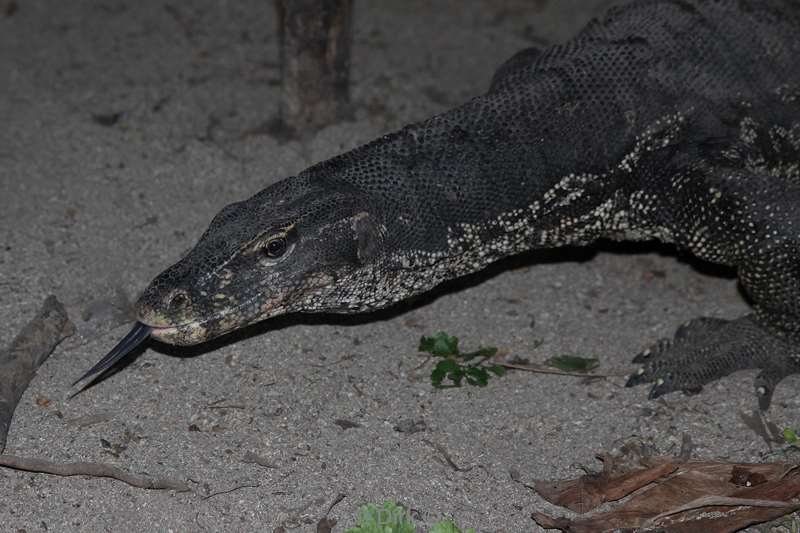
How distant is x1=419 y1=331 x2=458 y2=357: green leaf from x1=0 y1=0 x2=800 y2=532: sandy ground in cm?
12

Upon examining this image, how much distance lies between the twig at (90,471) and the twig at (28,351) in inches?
6.5

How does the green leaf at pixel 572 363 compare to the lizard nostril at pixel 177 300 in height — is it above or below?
below

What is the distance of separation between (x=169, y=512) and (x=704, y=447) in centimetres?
258

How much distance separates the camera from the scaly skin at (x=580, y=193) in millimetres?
4871

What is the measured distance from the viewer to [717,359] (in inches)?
225

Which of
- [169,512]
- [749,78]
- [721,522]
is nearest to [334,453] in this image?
[169,512]

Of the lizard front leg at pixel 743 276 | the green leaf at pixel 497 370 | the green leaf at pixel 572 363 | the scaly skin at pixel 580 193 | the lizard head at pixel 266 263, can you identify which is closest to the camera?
the lizard head at pixel 266 263

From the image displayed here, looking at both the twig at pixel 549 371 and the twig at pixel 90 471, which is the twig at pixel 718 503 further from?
the twig at pixel 90 471

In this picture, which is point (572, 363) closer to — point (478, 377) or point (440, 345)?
point (478, 377)

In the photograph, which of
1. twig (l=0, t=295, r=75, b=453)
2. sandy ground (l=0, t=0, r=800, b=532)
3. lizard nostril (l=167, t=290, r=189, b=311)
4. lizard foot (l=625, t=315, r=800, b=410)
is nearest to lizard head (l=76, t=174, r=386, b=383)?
lizard nostril (l=167, t=290, r=189, b=311)

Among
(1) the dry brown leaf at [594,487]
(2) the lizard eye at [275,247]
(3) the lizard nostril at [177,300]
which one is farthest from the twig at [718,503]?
(3) the lizard nostril at [177,300]

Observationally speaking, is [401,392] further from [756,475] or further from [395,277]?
[756,475]

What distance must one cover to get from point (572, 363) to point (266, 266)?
1833mm

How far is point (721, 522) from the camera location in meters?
4.78
